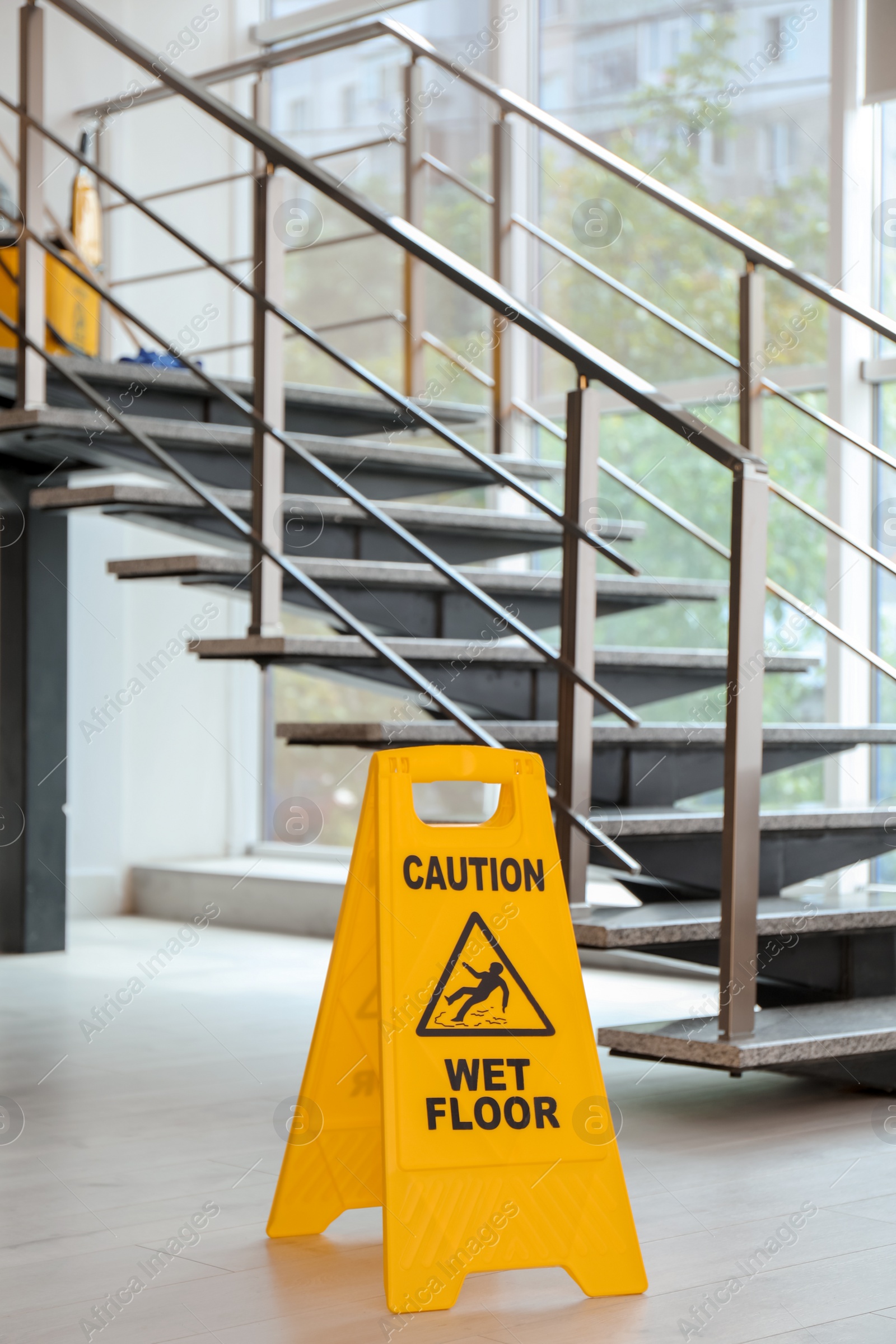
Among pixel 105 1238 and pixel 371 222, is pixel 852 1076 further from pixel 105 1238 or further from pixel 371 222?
pixel 371 222

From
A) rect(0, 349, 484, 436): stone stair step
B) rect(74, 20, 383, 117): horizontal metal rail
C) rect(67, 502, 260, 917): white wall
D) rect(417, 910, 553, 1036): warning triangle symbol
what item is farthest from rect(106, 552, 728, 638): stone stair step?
rect(67, 502, 260, 917): white wall

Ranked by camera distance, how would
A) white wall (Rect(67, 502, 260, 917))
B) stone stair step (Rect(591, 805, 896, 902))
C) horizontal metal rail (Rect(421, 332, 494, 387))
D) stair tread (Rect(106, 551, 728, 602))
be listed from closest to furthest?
stone stair step (Rect(591, 805, 896, 902))
stair tread (Rect(106, 551, 728, 602))
horizontal metal rail (Rect(421, 332, 494, 387))
white wall (Rect(67, 502, 260, 917))

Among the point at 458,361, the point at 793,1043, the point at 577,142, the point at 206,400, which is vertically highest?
the point at 577,142

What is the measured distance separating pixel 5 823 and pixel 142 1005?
975mm

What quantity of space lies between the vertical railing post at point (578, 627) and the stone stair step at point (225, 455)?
696 mm

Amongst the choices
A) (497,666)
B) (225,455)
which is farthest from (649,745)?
(225,455)

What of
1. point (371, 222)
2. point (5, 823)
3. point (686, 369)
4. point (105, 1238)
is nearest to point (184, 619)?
point (5, 823)

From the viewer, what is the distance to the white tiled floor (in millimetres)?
1618

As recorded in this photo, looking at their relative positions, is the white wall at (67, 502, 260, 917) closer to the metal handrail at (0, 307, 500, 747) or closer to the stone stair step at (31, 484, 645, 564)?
the stone stair step at (31, 484, 645, 564)

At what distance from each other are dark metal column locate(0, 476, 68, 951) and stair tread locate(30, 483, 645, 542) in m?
1.27

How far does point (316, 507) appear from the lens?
306 centimetres

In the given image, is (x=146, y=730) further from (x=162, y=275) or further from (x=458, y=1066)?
(x=458, y=1066)

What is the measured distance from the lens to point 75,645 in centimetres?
537

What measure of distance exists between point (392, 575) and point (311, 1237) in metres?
1.34
